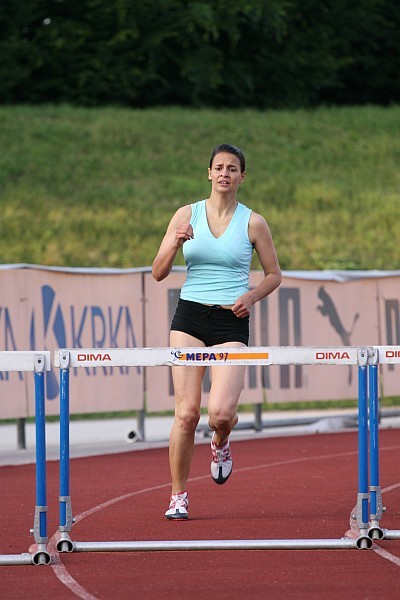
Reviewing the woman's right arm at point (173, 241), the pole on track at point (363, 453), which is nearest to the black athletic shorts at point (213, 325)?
the woman's right arm at point (173, 241)

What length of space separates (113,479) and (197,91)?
38.4m

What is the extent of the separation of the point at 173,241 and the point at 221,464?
150 cm

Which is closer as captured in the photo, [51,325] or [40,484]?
[40,484]

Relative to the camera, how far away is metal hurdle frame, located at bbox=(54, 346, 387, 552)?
6.77 m

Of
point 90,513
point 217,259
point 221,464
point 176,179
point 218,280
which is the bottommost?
point 90,513

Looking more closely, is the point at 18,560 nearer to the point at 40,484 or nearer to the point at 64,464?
the point at 40,484

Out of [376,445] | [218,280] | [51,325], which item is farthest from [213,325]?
[51,325]

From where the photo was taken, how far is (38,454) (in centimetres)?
655

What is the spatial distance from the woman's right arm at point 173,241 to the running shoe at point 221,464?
1.17 m

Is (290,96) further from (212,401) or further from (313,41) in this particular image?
(212,401)

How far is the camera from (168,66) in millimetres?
49406

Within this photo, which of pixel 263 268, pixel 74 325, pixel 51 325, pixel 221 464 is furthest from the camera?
pixel 74 325

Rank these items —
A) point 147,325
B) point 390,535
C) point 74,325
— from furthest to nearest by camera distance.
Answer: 1. point 147,325
2. point 74,325
3. point 390,535

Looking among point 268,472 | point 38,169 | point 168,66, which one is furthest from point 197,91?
point 268,472
